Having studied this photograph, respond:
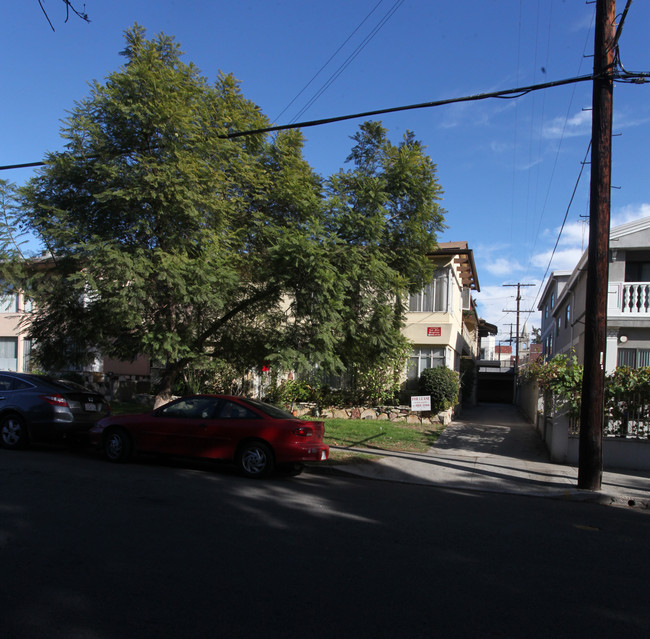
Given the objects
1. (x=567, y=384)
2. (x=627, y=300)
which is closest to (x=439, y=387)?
(x=627, y=300)

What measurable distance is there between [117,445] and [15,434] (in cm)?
222

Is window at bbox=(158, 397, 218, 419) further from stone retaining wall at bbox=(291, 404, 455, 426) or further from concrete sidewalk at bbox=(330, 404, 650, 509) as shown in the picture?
stone retaining wall at bbox=(291, 404, 455, 426)

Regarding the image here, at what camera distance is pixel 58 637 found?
3.46 m

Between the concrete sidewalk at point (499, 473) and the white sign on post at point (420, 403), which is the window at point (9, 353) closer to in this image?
the white sign on post at point (420, 403)

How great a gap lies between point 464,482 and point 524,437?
706cm

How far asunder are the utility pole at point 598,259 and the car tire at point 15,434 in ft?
33.3

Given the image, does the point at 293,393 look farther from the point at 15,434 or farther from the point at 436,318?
the point at 15,434

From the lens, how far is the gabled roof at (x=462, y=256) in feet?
67.5

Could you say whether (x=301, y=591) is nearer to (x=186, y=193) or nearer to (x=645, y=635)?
(x=645, y=635)

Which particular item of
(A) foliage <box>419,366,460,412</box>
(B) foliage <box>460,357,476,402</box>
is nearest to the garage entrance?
(B) foliage <box>460,357,476,402</box>

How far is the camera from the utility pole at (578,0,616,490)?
9.38m

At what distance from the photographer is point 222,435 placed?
937 centimetres

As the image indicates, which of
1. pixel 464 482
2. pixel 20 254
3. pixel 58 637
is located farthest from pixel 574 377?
pixel 20 254

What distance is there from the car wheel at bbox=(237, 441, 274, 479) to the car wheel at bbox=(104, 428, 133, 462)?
2220mm
